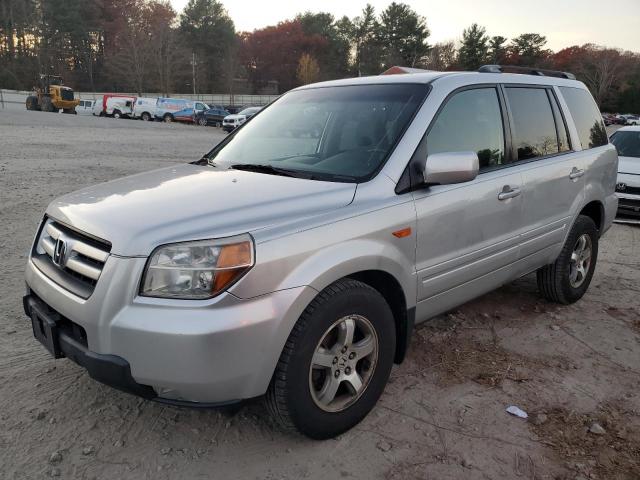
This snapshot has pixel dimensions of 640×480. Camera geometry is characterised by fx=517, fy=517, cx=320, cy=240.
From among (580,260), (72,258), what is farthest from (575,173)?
(72,258)

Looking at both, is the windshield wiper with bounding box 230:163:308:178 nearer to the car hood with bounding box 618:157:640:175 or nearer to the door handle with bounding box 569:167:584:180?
the door handle with bounding box 569:167:584:180

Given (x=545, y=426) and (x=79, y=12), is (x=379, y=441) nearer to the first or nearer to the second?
(x=545, y=426)

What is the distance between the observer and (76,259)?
7.85 ft

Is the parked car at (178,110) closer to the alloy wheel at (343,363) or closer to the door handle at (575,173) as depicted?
the door handle at (575,173)

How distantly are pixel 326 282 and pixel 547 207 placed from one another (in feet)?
7.63

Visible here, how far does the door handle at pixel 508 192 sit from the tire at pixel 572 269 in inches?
43.7

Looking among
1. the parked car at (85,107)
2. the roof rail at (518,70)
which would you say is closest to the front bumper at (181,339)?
the roof rail at (518,70)

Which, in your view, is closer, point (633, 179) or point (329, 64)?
point (633, 179)

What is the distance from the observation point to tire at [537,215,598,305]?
14.2 feet

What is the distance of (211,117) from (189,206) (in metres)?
37.8

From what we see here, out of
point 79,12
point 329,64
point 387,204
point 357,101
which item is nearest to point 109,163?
point 357,101

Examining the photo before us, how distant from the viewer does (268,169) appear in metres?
3.09

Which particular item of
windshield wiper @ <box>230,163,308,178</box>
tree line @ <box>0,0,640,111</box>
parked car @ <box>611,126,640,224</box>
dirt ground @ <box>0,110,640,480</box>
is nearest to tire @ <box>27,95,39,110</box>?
tree line @ <box>0,0,640,111</box>

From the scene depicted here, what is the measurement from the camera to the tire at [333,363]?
2.31 meters
